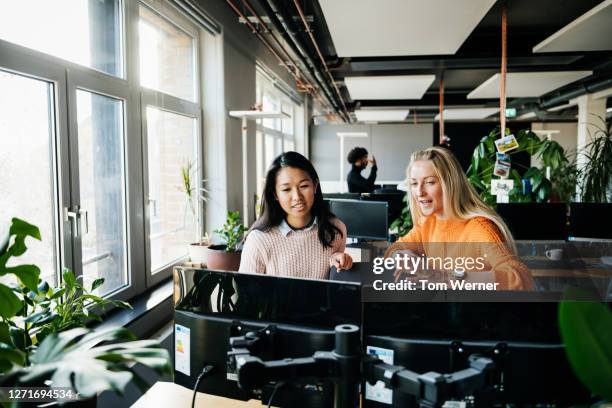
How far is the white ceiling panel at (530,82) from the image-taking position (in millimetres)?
6141

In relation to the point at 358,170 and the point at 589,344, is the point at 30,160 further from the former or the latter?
the point at 358,170

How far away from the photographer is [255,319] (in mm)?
1089

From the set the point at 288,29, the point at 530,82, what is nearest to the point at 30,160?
the point at 288,29

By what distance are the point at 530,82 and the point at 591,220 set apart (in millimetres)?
3862

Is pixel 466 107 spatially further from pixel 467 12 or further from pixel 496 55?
pixel 467 12

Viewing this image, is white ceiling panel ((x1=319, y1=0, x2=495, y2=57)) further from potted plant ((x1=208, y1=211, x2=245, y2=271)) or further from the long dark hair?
the long dark hair

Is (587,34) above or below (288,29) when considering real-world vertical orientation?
above

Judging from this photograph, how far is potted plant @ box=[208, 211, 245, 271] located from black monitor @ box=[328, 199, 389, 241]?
31.6 inches

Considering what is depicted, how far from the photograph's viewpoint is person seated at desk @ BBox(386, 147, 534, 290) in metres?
1.77

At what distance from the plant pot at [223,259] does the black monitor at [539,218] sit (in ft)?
6.51

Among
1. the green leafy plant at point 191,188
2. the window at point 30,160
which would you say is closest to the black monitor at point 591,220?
the green leafy plant at point 191,188

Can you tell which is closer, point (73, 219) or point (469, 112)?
point (73, 219)

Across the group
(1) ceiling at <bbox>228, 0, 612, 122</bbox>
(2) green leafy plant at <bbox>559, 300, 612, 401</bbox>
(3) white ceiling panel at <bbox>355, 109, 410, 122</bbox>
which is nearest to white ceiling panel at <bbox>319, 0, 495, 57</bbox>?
(1) ceiling at <bbox>228, 0, 612, 122</bbox>

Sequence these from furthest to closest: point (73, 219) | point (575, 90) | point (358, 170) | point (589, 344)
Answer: point (575, 90), point (358, 170), point (73, 219), point (589, 344)
